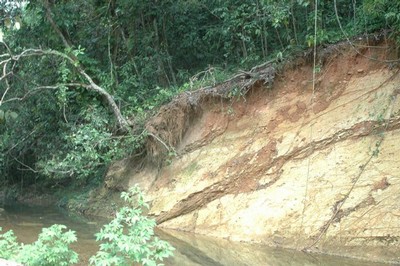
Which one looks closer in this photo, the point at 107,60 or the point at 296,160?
the point at 296,160

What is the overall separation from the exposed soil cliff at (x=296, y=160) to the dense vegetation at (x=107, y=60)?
109cm

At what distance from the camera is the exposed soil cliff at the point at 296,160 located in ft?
26.4

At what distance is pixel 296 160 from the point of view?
9.52 m

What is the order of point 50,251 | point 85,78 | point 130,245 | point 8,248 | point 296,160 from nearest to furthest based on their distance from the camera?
point 130,245, point 50,251, point 8,248, point 296,160, point 85,78

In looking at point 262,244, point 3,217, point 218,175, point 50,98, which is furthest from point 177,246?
point 50,98

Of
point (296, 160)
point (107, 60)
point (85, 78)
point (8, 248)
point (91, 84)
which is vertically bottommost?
point (296, 160)

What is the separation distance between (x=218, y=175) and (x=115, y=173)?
4.26 meters

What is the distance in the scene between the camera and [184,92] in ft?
39.7

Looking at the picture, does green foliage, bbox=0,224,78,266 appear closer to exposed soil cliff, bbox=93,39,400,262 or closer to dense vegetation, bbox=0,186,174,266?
dense vegetation, bbox=0,186,174,266

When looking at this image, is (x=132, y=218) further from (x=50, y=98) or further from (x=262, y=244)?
(x=50, y=98)

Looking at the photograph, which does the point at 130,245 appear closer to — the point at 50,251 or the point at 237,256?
the point at 50,251

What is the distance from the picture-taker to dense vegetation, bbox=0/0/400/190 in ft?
40.7

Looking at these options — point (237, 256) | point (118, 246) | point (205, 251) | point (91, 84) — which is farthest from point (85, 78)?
point (118, 246)

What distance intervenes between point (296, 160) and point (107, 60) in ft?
26.7
